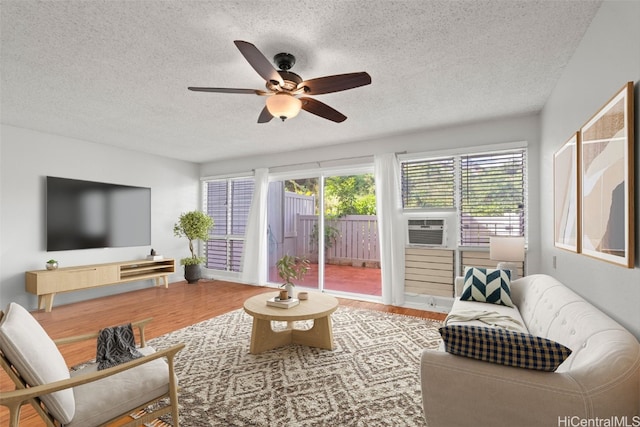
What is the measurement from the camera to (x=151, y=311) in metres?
4.08

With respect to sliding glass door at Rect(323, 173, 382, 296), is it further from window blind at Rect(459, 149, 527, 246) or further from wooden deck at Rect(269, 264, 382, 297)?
window blind at Rect(459, 149, 527, 246)

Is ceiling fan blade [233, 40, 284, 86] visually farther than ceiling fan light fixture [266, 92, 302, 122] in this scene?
No

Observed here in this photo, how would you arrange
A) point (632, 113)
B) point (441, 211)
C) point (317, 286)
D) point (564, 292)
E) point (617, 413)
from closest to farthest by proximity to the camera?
point (617, 413), point (632, 113), point (564, 292), point (441, 211), point (317, 286)

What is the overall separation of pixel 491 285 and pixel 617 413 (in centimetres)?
186

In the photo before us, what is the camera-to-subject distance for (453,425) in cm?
126

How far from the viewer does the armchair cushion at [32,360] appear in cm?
131

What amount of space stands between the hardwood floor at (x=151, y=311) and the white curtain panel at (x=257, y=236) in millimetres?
319

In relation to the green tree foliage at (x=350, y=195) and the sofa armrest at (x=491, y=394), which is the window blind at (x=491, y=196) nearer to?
the green tree foliage at (x=350, y=195)

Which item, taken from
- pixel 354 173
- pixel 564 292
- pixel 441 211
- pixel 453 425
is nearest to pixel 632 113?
pixel 564 292

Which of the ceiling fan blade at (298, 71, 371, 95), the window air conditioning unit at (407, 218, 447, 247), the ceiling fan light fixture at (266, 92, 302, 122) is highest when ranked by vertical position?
the ceiling fan blade at (298, 71, 371, 95)

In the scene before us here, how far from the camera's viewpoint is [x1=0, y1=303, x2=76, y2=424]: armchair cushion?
1306 mm

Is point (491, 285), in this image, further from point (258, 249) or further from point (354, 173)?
point (258, 249)

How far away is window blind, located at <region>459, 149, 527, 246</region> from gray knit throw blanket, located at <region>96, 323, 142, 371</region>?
12.2 feet

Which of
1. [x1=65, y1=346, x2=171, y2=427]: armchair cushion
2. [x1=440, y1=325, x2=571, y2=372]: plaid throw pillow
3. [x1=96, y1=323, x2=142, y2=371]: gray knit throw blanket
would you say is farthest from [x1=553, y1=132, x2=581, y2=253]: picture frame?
[x1=96, y1=323, x2=142, y2=371]: gray knit throw blanket
